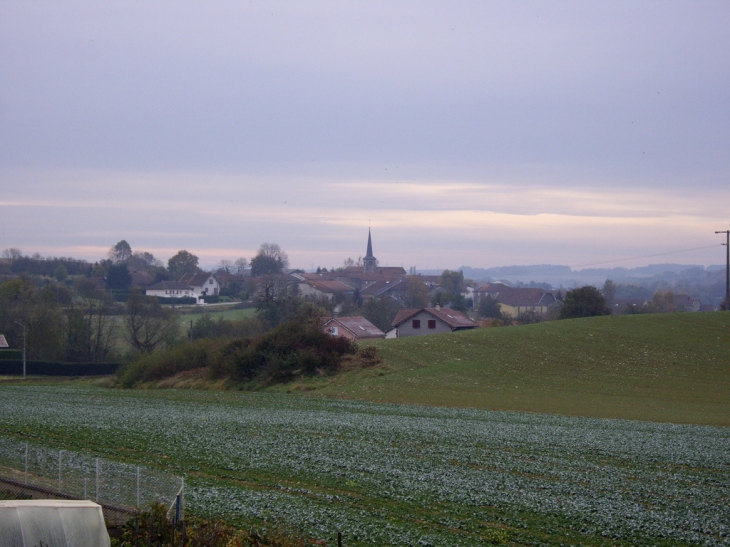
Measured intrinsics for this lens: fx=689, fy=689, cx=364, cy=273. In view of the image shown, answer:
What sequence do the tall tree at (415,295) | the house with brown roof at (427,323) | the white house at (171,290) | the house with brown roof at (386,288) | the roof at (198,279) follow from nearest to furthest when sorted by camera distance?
the house with brown roof at (427,323) → the tall tree at (415,295) → the white house at (171,290) → the roof at (198,279) → the house with brown roof at (386,288)

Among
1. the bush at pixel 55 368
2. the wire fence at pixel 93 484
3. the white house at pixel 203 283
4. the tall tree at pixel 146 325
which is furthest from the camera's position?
the white house at pixel 203 283

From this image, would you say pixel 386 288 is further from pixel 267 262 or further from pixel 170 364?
pixel 170 364

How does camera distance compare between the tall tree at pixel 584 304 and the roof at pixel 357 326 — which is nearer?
the roof at pixel 357 326

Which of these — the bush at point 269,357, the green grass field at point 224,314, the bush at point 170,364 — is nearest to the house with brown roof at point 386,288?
the green grass field at point 224,314

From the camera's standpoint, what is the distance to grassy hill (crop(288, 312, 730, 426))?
132 feet

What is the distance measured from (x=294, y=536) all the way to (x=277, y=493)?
11.5ft

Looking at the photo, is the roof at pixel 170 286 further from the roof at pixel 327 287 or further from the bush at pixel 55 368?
the bush at pixel 55 368

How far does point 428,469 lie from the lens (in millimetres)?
19562

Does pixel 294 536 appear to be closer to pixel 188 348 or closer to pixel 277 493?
pixel 277 493

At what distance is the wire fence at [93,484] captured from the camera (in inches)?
506

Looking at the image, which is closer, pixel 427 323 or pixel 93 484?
pixel 93 484

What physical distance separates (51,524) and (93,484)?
10.4 ft

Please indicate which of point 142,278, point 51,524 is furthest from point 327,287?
point 51,524

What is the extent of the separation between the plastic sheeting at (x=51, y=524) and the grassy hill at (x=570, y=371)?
1170 inches
